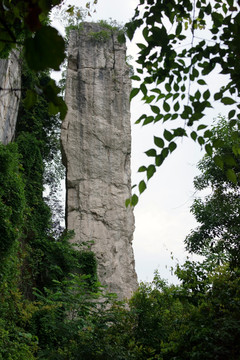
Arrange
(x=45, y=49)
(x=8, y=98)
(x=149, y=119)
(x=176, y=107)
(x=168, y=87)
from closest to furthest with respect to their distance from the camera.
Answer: (x=45, y=49), (x=149, y=119), (x=176, y=107), (x=168, y=87), (x=8, y=98)

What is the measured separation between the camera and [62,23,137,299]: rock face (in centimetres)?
1319

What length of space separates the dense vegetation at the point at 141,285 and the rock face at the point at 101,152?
3.18 ft

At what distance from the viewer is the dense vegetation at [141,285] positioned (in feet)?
7.80

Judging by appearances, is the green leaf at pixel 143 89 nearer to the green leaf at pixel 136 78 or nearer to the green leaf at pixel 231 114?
the green leaf at pixel 136 78

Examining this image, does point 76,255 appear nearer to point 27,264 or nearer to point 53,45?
point 27,264

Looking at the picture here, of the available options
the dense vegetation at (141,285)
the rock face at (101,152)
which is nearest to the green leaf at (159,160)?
the dense vegetation at (141,285)

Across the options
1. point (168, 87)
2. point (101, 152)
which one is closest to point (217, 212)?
point (101, 152)

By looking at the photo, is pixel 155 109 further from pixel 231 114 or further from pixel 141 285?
pixel 141 285

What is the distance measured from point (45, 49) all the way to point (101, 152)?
13726 millimetres

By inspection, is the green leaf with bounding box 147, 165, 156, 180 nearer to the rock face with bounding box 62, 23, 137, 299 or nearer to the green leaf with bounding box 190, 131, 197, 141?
the green leaf with bounding box 190, 131, 197, 141

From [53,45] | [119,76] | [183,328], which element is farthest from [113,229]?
[53,45]

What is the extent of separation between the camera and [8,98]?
11352 millimetres

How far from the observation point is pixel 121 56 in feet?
52.6

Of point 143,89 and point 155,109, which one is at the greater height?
point 143,89
